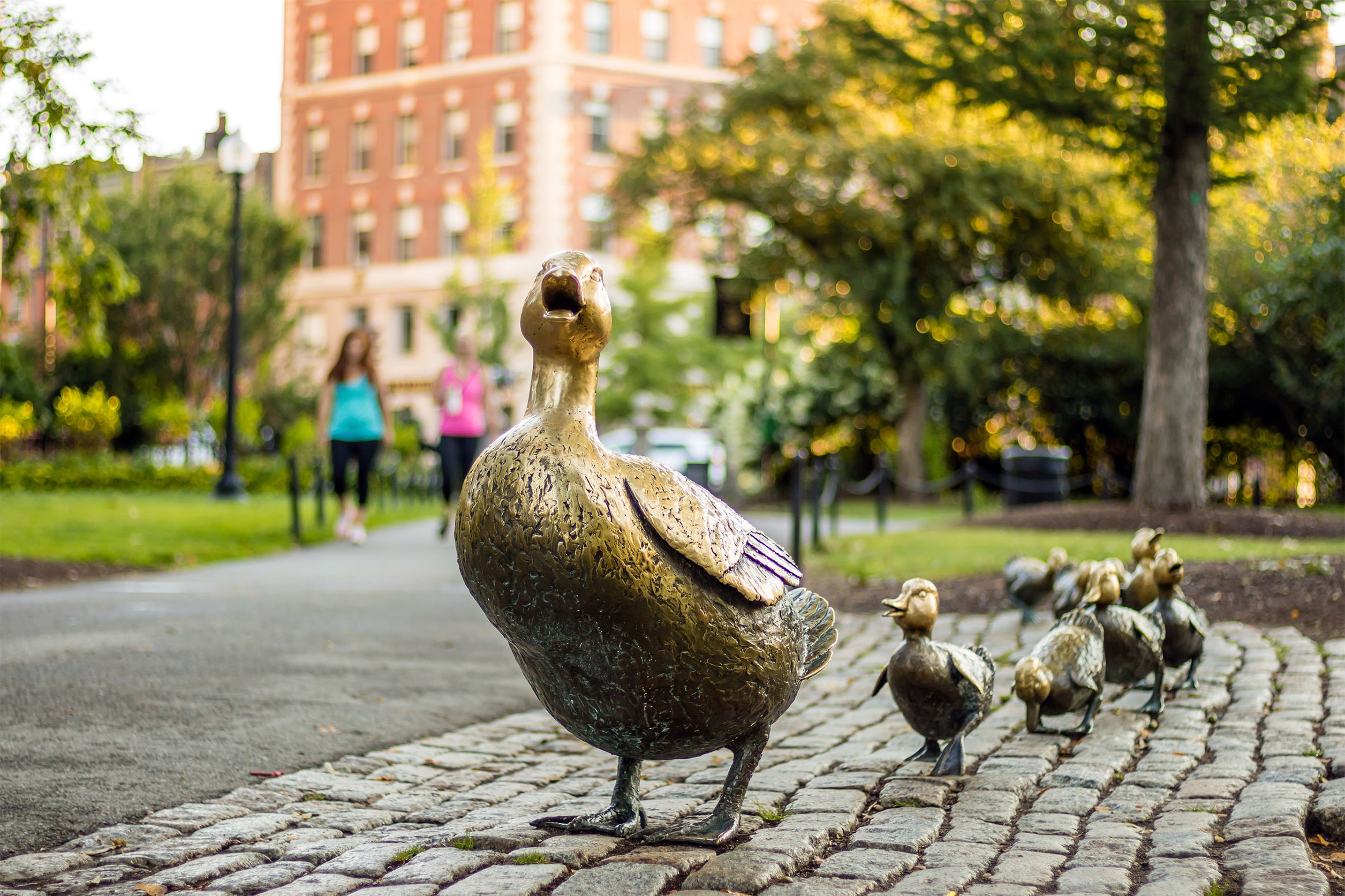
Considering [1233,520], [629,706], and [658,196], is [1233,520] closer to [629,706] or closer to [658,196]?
[629,706]

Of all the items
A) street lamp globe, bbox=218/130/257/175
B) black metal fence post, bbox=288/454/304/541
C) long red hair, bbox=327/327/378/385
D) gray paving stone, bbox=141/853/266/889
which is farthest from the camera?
street lamp globe, bbox=218/130/257/175

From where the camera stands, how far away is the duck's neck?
3.21 meters

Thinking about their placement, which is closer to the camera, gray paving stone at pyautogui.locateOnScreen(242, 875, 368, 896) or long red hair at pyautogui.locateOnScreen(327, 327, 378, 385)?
gray paving stone at pyautogui.locateOnScreen(242, 875, 368, 896)

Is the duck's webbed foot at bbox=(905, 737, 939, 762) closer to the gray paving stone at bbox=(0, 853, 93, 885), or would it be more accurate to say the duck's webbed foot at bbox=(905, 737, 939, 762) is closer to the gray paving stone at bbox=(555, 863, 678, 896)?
the gray paving stone at bbox=(555, 863, 678, 896)

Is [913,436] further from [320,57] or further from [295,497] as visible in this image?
[320,57]

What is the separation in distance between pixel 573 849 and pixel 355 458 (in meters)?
8.88

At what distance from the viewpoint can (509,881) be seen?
3.18 meters

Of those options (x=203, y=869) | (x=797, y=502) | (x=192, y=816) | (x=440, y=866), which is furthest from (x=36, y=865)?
(x=797, y=502)

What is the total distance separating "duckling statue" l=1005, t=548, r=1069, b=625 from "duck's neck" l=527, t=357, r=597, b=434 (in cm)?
475

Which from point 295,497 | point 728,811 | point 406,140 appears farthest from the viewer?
point 406,140

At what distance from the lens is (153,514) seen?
46.9 feet

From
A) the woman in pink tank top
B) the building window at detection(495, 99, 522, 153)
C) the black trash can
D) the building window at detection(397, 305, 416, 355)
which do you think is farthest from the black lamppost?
A: the building window at detection(397, 305, 416, 355)

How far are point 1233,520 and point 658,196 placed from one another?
14555 millimetres

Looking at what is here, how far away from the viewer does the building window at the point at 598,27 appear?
44.4 m
